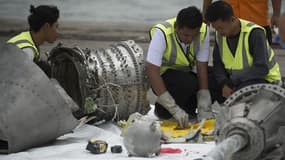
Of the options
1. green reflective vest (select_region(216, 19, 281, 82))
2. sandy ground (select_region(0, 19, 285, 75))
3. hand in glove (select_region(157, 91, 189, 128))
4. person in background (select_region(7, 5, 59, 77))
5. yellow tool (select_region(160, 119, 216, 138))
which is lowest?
yellow tool (select_region(160, 119, 216, 138))

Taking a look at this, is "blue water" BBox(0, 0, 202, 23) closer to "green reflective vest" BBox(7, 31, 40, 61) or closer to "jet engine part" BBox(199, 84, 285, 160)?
"green reflective vest" BBox(7, 31, 40, 61)

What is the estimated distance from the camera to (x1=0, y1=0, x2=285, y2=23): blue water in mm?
10398

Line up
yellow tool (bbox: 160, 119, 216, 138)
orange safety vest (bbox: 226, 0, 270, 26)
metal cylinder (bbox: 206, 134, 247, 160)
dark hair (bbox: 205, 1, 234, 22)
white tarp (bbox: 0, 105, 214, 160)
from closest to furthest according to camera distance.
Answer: metal cylinder (bbox: 206, 134, 247, 160)
white tarp (bbox: 0, 105, 214, 160)
yellow tool (bbox: 160, 119, 216, 138)
dark hair (bbox: 205, 1, 234, 22)
orange safety vest (bbox: 226, 0, 270, 26)

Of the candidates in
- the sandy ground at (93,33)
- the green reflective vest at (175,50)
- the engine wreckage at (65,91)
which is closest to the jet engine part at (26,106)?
the engine wreckage at (65,91)

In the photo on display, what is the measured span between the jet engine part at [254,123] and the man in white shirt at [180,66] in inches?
43.7

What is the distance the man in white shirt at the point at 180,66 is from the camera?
5.10 meters

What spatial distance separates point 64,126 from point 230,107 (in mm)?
1049

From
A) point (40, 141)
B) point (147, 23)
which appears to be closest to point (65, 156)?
point (40, 141)

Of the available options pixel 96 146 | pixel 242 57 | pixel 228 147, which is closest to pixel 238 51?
pixel 242 57

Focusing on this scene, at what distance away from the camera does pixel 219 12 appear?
4980 mm

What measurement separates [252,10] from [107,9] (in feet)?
17.0

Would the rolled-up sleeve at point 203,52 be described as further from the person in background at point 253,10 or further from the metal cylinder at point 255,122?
the metal cylinder at point 255,122

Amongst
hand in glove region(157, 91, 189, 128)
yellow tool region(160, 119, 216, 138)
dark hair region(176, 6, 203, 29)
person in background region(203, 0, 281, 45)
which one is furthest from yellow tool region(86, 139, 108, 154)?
person in background region(203, 0, 281, 45)

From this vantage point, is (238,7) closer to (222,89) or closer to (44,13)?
(222,89)
